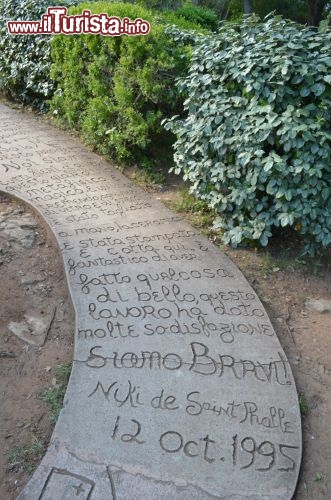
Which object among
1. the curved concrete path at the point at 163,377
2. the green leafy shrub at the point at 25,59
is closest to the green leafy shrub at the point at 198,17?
the green leafy shrub at the point at 25,59

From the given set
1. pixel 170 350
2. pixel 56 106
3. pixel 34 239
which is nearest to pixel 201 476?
pixel 170 350

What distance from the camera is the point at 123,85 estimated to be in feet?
17.3

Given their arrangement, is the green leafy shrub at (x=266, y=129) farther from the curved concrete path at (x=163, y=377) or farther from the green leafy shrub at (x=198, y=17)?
the green leafy shrub at (x=198, y=17)

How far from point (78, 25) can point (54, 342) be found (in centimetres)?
446

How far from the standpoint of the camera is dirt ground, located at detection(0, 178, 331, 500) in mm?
2520

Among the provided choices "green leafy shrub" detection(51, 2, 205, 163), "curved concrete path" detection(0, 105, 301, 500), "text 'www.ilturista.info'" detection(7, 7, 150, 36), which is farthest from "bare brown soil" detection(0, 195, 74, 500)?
"text 'www.ilturista.info'" detection(7, 7, 150, 36)

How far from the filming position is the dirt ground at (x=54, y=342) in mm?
2520

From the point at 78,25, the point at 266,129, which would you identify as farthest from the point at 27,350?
the point at 78,25

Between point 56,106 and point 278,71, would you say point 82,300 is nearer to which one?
point 278,71

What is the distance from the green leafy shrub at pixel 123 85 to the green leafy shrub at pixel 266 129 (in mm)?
809

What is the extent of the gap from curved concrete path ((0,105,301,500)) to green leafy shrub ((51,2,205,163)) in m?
1.18

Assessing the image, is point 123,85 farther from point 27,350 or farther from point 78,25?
point 27,350

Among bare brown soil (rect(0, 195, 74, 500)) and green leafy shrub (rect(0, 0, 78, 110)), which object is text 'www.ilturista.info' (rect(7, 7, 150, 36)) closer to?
green leafy shrub (rect(0, 0, 78, 110))

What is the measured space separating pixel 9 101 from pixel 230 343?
21.2 feet
